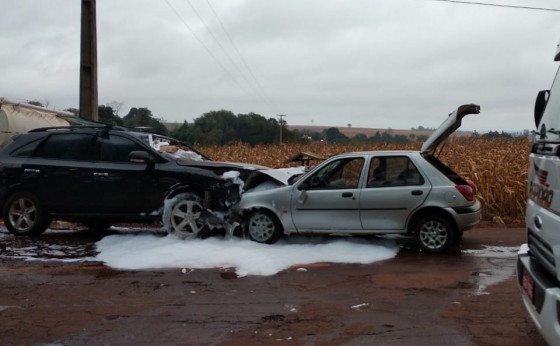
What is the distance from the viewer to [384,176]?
7656 millimetres

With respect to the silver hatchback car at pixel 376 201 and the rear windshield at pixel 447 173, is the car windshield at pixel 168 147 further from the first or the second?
the rear windshield at pixel 447 173

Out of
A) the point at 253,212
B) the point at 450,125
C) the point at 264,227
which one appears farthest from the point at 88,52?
the point at 450,125

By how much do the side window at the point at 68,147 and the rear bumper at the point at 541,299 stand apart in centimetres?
723

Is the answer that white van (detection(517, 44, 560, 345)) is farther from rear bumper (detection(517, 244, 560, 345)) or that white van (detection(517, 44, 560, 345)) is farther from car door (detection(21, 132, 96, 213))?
car door (detection(21, 132, 96, 213))

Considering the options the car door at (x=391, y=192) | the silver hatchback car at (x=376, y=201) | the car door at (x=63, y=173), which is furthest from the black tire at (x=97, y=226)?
the car door at (x=391, y=192)

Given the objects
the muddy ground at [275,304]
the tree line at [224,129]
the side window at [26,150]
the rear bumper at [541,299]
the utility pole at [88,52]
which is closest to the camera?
the rear bumper at [541,299]

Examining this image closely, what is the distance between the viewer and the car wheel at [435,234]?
24.1 ft

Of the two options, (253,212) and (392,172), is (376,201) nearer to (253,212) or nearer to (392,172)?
(392,172)

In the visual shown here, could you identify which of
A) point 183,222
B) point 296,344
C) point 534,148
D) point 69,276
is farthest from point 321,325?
point 183,222

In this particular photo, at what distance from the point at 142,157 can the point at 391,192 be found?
4015 millimetres

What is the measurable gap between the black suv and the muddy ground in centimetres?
152

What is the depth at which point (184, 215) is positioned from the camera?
830cm

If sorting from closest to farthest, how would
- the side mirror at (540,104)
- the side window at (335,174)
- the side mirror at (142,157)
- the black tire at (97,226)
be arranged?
the side mirror at (540,104), the side window at (335,174), the side mirror at (142,157), the black tire at (97,226)

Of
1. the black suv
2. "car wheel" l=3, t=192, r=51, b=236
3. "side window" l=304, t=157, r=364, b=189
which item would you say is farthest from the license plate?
"car wheel" l=3, t=192, r=51, b=236
